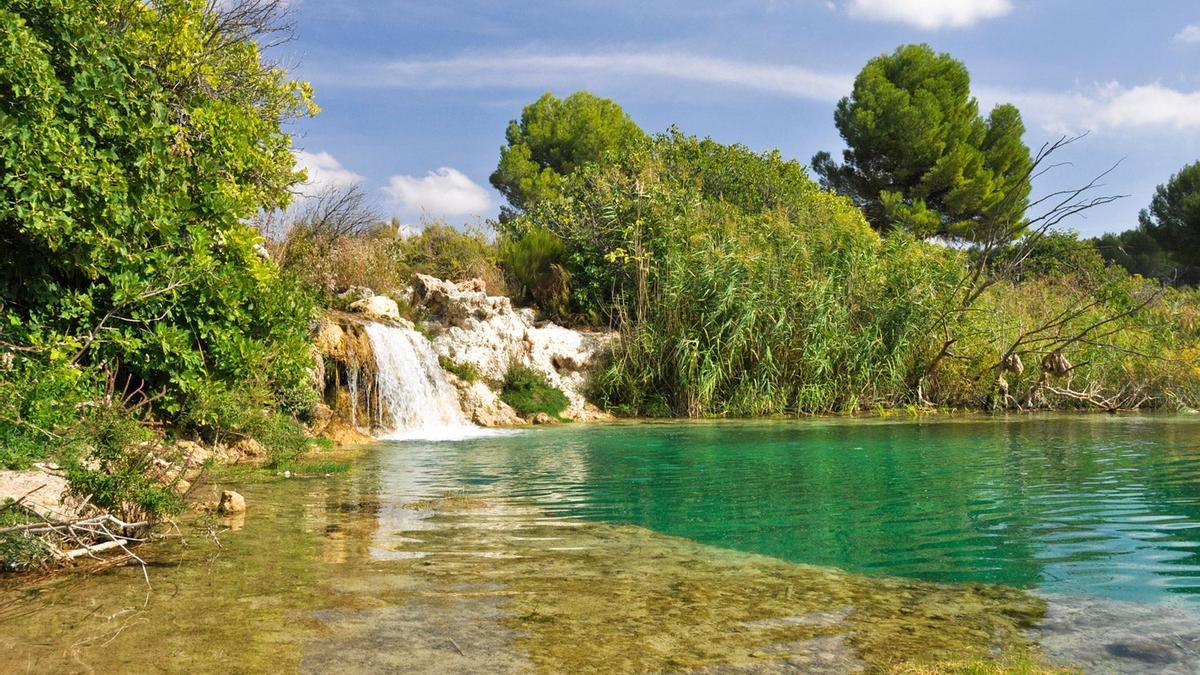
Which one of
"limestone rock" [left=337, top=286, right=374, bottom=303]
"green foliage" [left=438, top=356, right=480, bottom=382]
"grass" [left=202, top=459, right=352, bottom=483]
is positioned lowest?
"grass" [left=202, top=459, right=352, bottom=483]

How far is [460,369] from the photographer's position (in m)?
15.6

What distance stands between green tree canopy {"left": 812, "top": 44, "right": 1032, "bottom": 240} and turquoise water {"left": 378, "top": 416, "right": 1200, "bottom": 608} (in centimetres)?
2195

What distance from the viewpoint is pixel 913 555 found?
4.80 metres

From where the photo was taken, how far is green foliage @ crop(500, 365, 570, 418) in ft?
52.1

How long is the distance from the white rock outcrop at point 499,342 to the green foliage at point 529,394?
0.53ft

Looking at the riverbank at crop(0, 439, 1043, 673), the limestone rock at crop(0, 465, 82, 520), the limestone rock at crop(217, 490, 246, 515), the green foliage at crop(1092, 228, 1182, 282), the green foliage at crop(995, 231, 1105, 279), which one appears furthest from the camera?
the green foliage at crop(1092, 228, 1182, 282)

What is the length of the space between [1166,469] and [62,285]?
9.68 meters

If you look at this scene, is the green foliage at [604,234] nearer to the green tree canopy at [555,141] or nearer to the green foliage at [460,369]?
the green foliage at [460,369]

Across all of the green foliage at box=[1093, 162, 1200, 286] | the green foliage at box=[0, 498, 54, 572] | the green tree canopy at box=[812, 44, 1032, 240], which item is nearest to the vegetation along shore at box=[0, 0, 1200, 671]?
the green foliage at box=[0, 498, 54, 572]

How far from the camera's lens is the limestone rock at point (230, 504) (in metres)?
5.81

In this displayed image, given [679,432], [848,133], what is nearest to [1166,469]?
[679,432]

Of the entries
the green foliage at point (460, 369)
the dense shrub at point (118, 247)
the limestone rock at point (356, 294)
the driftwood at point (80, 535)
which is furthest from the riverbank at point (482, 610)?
the limestone rock at point (356, 294)

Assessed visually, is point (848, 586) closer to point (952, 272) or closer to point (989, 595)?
point (989, 595)

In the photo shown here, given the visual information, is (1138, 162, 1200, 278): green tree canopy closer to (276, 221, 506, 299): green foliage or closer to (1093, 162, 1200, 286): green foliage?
(1093, 162, 1200, 286): green foliage
